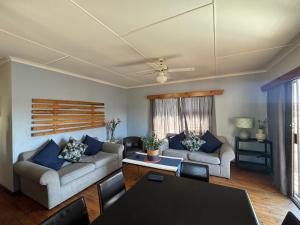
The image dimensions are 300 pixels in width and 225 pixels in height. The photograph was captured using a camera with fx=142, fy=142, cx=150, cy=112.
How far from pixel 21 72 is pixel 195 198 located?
3.35 meters

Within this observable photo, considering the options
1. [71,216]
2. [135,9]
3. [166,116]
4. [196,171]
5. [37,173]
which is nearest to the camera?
[71,216]

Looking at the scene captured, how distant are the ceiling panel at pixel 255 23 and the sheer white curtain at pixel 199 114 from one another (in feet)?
6.51

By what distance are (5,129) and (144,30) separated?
300 cm

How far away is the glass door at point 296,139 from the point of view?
2.24m

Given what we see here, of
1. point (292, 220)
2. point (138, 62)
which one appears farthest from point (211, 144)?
point (292, 220)

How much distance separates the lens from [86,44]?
2004mm

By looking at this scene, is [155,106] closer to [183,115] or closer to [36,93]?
[183,115]

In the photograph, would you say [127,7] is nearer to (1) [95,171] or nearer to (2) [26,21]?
(2) [26,21]

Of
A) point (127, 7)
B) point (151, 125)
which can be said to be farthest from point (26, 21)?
point (151, 125)

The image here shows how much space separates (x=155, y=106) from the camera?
4.79 m

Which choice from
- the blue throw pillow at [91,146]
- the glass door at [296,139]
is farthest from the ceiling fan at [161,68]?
the blue throw pillow at [91,146]

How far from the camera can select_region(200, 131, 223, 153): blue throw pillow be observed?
3.45 m

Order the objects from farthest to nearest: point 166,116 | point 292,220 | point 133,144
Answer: point 166,116 < point 133,144 < point 292,220

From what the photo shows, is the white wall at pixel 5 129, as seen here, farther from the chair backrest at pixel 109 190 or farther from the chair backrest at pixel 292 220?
the chair backrest at pixel 292 220
